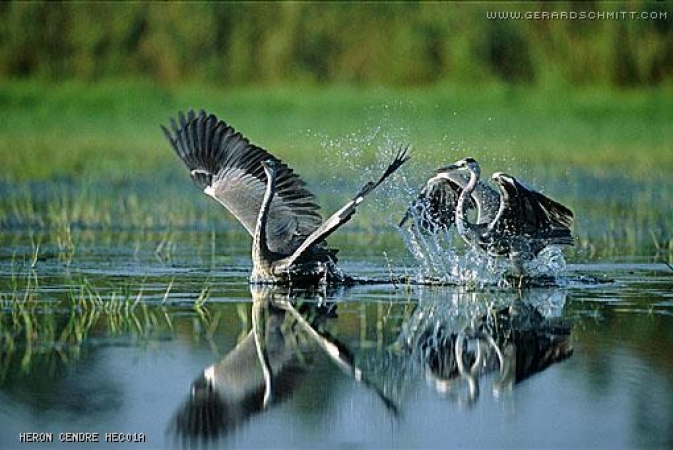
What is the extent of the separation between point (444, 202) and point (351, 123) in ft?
43.1

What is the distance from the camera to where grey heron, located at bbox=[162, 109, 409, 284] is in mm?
10797

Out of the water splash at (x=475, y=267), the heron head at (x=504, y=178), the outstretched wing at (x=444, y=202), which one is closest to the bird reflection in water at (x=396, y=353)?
the water splash at (x=475, y=267)

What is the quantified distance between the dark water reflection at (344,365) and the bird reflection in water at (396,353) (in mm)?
14

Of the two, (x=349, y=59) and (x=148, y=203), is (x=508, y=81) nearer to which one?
(x=349, y=59)

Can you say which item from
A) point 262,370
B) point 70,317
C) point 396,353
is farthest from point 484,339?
point 70,317

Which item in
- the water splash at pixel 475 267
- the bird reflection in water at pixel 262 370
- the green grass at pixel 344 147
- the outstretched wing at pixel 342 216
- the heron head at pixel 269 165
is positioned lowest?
the bird reflection in water at pixel 262 370

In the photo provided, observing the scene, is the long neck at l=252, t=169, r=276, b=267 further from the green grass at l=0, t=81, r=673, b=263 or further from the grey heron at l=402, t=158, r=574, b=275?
the green grass at l=0, t=81, r=673, b=263

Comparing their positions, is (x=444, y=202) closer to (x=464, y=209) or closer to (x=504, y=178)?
(x=464, y=209)

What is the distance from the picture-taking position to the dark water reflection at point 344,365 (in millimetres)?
6934

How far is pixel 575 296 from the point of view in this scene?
10.3 m

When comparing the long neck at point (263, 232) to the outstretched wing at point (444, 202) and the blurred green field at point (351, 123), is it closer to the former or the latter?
the outstretched wing at point (444, 202)

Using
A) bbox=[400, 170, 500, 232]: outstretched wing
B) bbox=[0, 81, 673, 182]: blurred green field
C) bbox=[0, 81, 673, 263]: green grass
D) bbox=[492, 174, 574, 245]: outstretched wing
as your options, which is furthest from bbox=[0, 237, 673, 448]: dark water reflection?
bbox=[0, 81, 673, 182]: blurred green field

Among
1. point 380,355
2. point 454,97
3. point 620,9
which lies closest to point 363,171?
point 454,97

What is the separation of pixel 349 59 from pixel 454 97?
2227 millimetres
